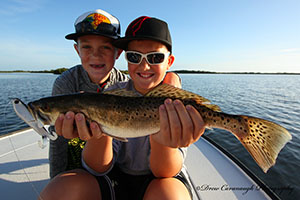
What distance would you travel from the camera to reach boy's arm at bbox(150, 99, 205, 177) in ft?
7.82

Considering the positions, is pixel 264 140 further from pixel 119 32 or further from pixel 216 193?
pixel 119 32

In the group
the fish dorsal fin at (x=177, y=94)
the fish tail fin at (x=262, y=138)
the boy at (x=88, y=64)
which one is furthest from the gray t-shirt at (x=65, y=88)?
the fish tail fin at (x=262, y=138)

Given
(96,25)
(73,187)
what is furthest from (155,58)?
(73,187)

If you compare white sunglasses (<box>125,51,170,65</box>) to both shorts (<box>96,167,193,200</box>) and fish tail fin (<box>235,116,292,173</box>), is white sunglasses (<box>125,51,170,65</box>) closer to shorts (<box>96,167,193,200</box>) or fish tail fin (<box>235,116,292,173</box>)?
fish tail fin (<box>235,116,292,173</box>)

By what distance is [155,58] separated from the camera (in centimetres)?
293

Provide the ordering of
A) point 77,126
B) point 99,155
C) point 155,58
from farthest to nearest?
point 155,58
point 99,155
point 77,126

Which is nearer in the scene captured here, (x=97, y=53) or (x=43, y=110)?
(x=43, y=110)

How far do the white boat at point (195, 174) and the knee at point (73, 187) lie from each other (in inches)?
59.2

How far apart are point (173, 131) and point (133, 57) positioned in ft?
4.90

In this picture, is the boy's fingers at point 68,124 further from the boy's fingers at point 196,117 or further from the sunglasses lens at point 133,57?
the boy's fingers at point 196,117

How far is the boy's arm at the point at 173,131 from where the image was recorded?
238cm

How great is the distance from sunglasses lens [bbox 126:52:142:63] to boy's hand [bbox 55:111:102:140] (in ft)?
4.21

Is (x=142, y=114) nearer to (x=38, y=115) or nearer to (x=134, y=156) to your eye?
(x=134, y=156)

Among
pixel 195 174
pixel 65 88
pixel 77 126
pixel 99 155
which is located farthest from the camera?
pixel 195 174
